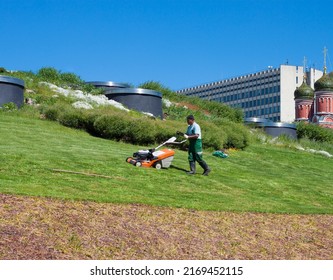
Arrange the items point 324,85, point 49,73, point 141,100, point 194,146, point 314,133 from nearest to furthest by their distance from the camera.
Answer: point 194,146 < point 141,100 < point 49,73 < point 314,133 < point 324,85

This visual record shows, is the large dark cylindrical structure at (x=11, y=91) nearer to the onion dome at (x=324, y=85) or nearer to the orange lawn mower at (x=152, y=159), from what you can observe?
the orange lawn mower at (x=152, y=159)

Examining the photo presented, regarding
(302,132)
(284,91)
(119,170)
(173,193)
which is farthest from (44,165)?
(284,91)

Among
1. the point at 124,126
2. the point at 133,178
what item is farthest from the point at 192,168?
the point at 124,126

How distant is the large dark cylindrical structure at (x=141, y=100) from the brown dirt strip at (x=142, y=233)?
21.2m

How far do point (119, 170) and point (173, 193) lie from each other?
2.64 metres

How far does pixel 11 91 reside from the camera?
96.8 feet

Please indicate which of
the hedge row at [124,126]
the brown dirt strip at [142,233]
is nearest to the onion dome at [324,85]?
the hedge row at [124,126]

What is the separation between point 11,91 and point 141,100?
7.84 m

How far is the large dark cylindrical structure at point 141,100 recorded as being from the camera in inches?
1383

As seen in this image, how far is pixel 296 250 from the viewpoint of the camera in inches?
481

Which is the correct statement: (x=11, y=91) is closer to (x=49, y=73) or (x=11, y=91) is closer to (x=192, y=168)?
(x=192, y=168)

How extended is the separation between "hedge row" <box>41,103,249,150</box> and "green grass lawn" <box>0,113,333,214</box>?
24.3 inches
